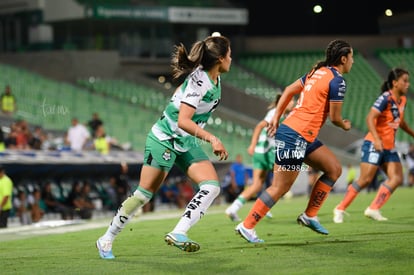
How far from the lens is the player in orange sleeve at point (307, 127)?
1172cm

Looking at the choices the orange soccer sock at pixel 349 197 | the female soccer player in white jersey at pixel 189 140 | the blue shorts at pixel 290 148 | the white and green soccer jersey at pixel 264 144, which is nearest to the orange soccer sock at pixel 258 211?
the blue shorts at pixel 290 148

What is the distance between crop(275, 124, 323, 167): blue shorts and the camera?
11.7 metres

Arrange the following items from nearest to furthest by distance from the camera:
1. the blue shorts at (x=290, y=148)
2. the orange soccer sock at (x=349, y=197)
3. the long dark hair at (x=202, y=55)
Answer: the long dark hair at (x=202, y=55) < the blue shorts at (x=290, y=148) < the orange soccer sock at (x=349, y=197)

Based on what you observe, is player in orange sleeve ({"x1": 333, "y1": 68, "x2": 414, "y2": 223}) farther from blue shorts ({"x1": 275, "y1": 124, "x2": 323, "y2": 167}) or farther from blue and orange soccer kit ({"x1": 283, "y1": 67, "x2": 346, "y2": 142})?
blue shorts ({"x1": 275, "y1": 124, "x2": 323, "y2": 167})

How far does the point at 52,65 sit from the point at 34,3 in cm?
370

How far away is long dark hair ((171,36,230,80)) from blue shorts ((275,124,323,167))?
1564 millimetres

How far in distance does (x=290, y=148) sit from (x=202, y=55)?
1.79m

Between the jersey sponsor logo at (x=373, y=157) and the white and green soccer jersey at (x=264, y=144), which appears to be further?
the white and green soccer jersey at (x=264, y=144)

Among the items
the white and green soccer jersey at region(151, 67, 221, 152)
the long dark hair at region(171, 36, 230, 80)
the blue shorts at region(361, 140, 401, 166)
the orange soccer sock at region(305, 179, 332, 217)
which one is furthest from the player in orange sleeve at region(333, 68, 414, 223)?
the white and green soccer jersey at region(151, 67, 221, 152)


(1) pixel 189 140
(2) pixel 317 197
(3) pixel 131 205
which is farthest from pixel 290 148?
(3) pixel 131 205

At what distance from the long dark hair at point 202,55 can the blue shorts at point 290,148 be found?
156 cm

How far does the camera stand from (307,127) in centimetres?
1185

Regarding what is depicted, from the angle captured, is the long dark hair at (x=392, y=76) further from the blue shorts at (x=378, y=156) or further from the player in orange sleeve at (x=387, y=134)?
the blue shorts at (x=378, y=156)

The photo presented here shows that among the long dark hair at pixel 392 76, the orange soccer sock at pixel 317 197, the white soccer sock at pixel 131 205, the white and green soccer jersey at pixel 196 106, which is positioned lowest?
the orange soccer sock at pixel 317 197
